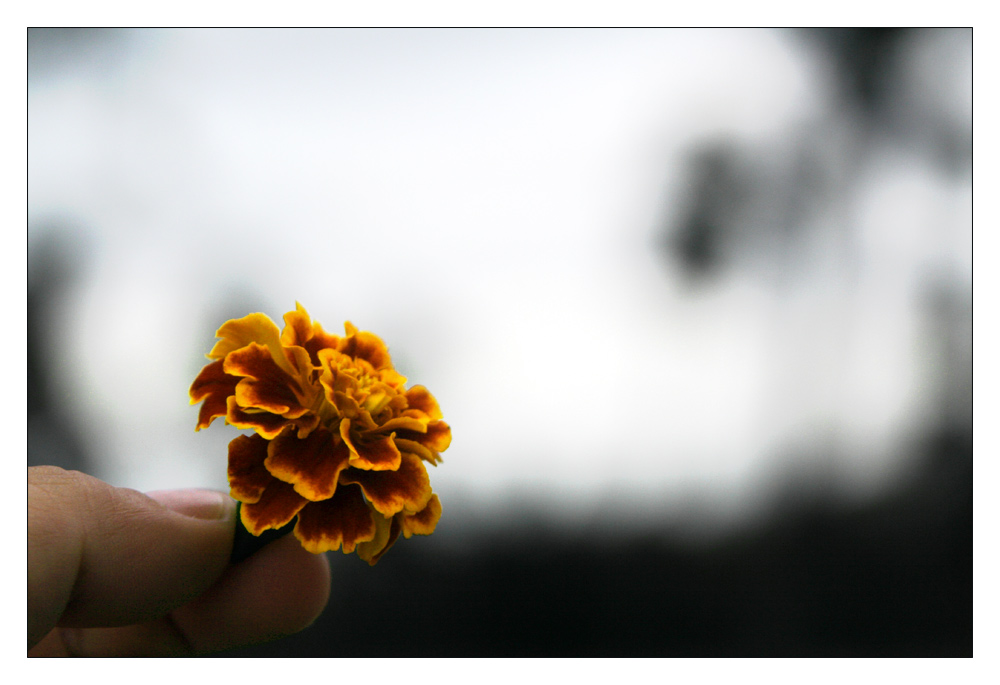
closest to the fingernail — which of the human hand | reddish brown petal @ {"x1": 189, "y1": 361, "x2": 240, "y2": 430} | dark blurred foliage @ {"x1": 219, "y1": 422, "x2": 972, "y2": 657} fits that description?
the human hand

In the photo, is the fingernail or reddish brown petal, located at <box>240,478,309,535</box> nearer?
reddish brown petal, located at <box>240,478,309,535</box>

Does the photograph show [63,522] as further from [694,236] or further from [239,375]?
[694,236]

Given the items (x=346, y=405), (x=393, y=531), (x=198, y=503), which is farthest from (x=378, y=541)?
(x=198, y=503)

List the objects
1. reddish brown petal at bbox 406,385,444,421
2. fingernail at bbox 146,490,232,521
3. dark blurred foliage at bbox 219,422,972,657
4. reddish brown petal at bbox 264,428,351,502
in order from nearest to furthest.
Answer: reddish brown petal at bbox 264,428,351,502 < reddish brown petal at bbox 406,385,444,421 < fingernail at bbox 146,490,232,521 < dark blurred foliage at bbox 219,422,972,657

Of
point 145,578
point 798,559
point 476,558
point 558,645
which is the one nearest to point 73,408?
point 145,578

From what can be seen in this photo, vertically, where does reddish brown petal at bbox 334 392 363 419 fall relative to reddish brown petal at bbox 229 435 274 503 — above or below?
above

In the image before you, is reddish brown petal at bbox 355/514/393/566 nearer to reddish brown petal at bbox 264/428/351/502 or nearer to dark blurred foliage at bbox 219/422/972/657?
reddish brown petal at bbox 264/428/351/502

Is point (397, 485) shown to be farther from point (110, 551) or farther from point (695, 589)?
point (695, 589)

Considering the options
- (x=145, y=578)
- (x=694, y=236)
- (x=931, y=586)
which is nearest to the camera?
(x=145, y=578)
